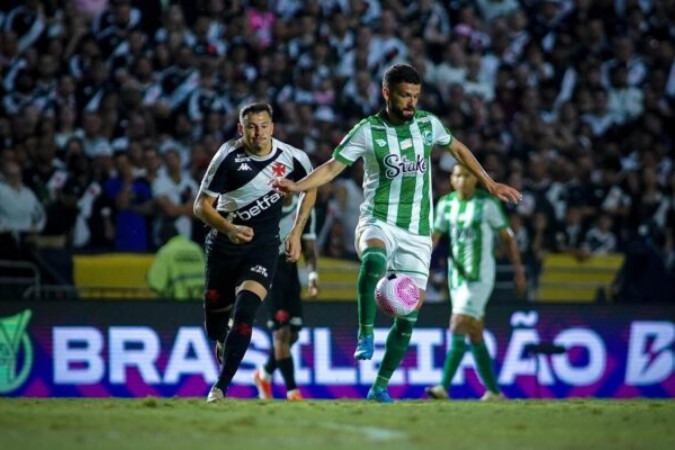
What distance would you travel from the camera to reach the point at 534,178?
19406mm

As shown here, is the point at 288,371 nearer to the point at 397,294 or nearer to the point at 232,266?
the point at 232,266

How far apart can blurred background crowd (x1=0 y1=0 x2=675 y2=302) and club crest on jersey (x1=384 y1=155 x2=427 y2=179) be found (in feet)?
16.0

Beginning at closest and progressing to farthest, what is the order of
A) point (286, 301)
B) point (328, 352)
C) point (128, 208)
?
1. point (286, 301)
2. point (328, 352)
3. point (128, 208)

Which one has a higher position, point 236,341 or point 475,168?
point 475,168

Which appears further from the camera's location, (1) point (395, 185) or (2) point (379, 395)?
(2) point (379, 395)

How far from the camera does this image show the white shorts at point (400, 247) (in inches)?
446

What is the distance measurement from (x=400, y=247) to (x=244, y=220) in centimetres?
128

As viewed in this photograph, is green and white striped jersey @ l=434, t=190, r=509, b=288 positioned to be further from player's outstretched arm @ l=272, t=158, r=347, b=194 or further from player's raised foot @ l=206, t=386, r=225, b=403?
player's raised foot @ l=206, t=386, r=225, b=403

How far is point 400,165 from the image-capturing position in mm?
11289

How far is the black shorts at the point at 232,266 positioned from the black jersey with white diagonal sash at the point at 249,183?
0.13 metres

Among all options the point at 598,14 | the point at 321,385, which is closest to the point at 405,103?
the point at 321,385

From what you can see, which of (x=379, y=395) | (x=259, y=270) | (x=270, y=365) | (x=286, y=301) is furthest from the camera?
(x=270, y=365)

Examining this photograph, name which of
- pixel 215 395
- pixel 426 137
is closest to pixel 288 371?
pixel 215 395

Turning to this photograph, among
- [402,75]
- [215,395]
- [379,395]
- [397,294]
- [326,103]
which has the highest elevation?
[326,103]
